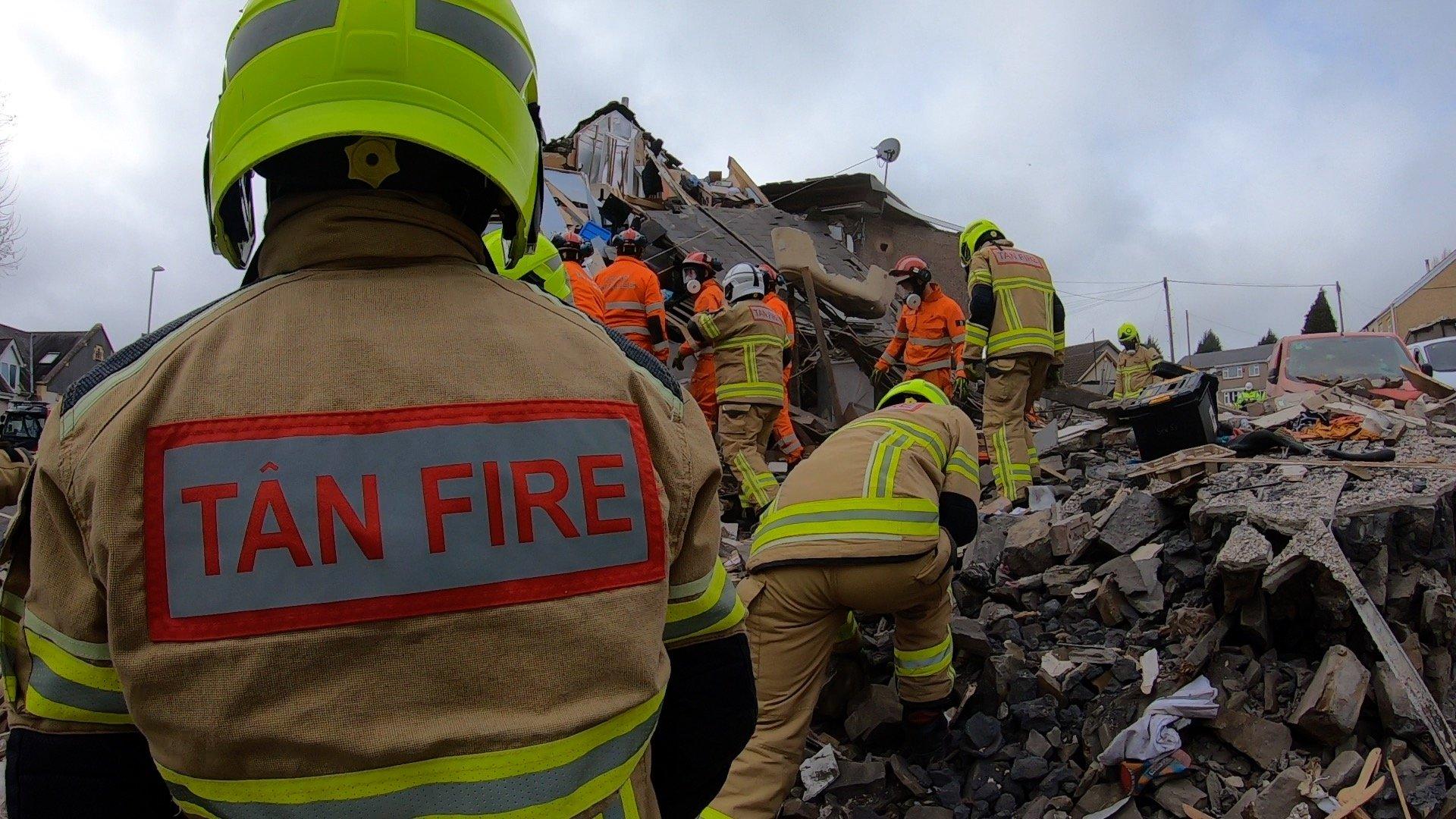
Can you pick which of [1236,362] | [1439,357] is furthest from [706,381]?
[1236,362]

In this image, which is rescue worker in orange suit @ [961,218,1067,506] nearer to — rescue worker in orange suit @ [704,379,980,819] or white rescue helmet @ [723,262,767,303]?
white rescue helmet @ [723,262,767,303]

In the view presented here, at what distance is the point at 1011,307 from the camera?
6.20 meters

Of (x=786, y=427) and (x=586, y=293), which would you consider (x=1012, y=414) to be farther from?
(x=586, y=293)

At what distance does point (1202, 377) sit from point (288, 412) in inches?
240

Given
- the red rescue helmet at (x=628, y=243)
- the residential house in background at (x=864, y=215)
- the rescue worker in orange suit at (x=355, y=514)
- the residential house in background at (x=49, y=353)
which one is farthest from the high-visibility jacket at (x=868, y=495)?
the residential house in background at (x=49, y=353)

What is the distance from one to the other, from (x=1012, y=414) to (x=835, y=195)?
11.9m

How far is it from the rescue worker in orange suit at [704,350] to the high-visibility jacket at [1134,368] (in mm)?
5791

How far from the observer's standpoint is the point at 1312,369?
30.6ft

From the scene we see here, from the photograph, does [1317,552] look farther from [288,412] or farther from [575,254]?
[575,254]

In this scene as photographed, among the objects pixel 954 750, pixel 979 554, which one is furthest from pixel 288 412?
pixel 979 554

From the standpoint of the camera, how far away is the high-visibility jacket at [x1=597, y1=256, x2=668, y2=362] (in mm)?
7207

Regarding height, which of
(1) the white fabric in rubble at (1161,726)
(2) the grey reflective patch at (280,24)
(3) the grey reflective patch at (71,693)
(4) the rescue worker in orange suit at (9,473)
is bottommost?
(1) the white fabric in rubble at (1161,726)

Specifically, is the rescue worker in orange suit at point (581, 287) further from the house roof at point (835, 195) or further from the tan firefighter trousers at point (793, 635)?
the house roof at point (835, 195)

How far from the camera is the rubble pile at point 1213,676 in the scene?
10.0ft
